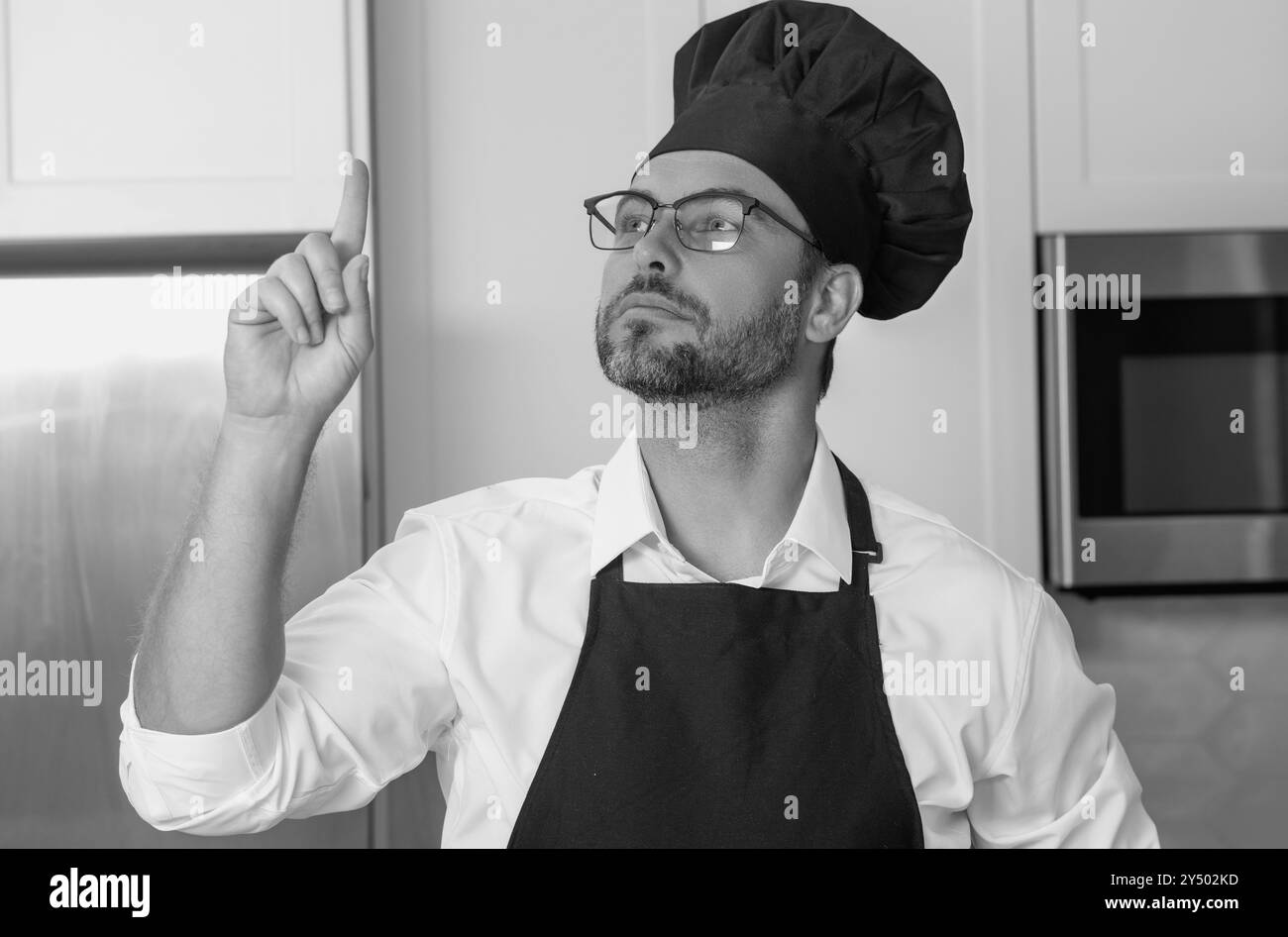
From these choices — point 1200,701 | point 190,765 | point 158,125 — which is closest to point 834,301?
point 190,765

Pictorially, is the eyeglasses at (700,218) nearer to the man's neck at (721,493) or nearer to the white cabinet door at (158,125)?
the man's neck at (721,493)

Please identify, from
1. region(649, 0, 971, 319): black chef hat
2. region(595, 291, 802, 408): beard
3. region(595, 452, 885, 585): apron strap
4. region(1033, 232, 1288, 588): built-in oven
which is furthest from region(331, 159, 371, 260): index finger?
region(1033, 232, 1288, 588): built-in oven

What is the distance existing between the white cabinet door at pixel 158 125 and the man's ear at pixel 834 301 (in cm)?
74

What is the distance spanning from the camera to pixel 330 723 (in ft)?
3.28

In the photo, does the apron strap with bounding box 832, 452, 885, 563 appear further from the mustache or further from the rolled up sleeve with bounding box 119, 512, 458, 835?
the rolled up sleeve with bounding box 119, 512, 458, 835

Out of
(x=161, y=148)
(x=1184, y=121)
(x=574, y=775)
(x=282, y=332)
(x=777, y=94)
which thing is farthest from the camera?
(x=1184, y=121)

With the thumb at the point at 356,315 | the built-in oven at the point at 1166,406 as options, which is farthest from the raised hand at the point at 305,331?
the built-in oven at the point at 1166,406

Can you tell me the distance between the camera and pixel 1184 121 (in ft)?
5.86

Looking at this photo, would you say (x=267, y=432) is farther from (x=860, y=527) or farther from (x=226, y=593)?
(x=860, y=527)

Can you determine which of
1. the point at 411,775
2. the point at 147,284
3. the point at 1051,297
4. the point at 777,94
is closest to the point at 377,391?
the point at 147,284

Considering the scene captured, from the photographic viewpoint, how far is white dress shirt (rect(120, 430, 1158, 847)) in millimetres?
1051

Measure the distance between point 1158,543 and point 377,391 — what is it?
1.16m

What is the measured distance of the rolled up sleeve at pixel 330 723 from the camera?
910 millimetres
